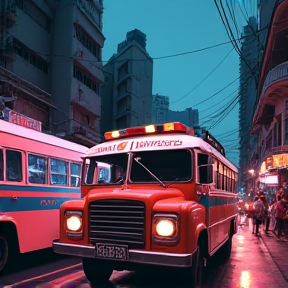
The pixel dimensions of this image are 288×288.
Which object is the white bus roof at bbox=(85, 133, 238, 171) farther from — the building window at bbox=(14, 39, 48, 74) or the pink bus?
the building window at bbox=(14, 39, 48, 74)

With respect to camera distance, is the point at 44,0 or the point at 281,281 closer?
the point at 281,281

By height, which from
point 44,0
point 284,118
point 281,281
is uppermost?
point 44,0

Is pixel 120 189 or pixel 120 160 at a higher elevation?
pixel 120 160

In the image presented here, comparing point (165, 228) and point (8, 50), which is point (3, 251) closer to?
point (165, 228)

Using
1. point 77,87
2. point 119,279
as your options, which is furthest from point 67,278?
point 77,87

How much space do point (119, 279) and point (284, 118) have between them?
53.5ft

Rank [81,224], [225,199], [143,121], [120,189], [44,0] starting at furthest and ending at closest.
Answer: [143,121] → [44,0] → [225,199] → [120,189] → [81,224]

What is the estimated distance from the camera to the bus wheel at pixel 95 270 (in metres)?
6.70

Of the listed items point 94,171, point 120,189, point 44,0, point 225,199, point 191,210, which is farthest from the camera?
point 44,0

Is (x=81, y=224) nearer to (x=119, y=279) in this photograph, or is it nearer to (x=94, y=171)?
(x=94, y=171)

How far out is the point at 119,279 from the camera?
7355mm

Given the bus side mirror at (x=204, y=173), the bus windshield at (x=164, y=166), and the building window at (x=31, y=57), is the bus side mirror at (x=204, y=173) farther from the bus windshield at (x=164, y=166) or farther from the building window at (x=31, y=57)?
the building window at (x=31, y=57)

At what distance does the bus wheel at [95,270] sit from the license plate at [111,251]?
40.1 inches

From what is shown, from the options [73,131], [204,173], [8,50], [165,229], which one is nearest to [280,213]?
[204,173]
